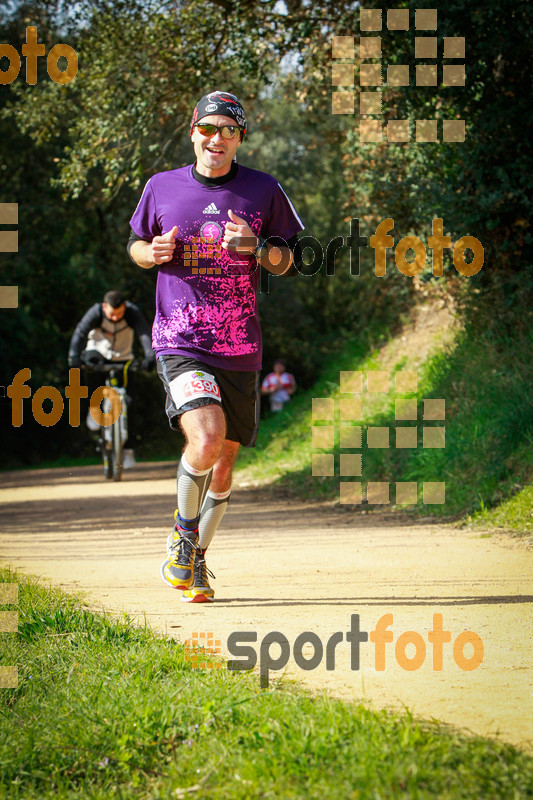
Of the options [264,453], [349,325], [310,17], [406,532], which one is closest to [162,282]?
[406,532]

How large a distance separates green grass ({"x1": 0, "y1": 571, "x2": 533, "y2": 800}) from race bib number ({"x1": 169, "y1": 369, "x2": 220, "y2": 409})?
1479 mm

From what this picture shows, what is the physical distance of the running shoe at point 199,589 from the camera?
15.8ft

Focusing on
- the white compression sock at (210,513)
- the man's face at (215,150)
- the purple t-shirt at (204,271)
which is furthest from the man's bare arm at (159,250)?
the white compression sock at (210,513)

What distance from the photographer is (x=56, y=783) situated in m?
2.59

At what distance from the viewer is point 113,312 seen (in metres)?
11.4

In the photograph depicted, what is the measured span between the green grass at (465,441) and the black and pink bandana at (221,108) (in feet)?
12.7

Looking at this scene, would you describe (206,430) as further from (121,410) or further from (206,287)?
(121,410)

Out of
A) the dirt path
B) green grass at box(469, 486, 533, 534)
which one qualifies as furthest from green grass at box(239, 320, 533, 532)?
the dirt path

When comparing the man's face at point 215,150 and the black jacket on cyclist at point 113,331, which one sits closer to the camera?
the man's face at point 215,150

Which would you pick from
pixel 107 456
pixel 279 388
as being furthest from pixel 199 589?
pixel 279 388

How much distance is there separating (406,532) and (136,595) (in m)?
3.16

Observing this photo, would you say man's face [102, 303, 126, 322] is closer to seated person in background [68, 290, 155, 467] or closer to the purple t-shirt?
seated person in background [68, 290, 155, 467]

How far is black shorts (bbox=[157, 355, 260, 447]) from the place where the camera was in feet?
15.2

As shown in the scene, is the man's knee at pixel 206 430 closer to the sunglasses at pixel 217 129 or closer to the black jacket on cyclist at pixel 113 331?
the sunglasses at pixel 217 129
